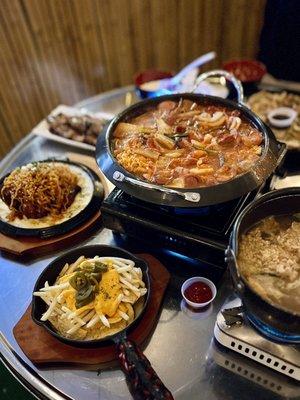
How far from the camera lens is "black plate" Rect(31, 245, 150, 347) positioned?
5.54 feet

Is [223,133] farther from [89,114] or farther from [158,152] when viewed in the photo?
[89,114]

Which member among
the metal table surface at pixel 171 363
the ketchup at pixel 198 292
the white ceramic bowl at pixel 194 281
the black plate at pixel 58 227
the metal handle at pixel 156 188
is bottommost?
the metal table surface at pixel 171 363

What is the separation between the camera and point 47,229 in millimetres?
2262

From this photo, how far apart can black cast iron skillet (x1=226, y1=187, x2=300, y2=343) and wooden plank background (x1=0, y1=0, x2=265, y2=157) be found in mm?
2929

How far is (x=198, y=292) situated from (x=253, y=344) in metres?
0.41

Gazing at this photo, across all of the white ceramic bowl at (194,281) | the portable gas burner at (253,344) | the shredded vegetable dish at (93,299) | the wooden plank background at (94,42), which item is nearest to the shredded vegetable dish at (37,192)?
the shredded vegetable dish at (93,299)

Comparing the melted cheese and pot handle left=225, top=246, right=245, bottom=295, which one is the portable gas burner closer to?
pot handle left=225, top=246, right=245, bottom=295

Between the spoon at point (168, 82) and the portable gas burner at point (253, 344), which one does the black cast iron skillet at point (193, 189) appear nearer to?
the portable gas burner at point (253, 344)

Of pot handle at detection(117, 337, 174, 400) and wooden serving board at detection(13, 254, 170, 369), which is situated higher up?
pot handle at detection(117, 337, 174, 400)

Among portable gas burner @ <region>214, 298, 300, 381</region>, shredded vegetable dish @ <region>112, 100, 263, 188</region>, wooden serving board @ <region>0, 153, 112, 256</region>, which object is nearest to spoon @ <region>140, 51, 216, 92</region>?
shredded vegetable dish @ <region>112, 100, 263, 188</region>

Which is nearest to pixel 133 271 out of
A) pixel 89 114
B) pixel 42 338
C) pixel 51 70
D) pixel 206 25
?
pixel 42 338

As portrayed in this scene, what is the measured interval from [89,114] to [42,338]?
6.42 feet

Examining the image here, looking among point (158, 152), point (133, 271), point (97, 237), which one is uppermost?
point (158, 152)

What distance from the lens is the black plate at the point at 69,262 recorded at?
169 centimetres
